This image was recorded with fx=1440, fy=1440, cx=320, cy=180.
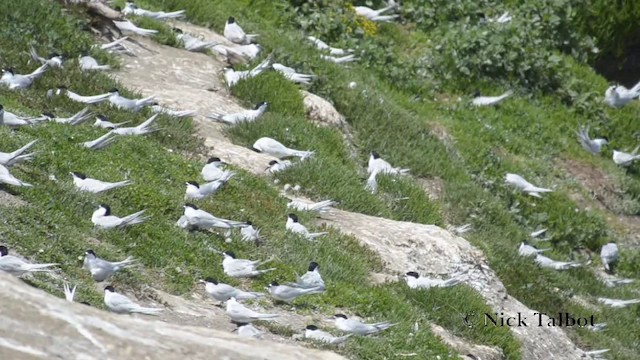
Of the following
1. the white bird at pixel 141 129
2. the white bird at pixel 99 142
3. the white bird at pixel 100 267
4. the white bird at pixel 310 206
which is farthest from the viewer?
the white bird at pixel 141 129

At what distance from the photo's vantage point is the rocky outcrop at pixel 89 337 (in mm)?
5234

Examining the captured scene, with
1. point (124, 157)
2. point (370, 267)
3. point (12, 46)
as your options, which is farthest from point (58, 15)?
point (370, 267)

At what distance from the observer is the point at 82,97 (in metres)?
14.6

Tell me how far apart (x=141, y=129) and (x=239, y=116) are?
177 cm

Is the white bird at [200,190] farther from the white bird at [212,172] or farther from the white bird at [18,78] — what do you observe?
the white bird at [18,78]

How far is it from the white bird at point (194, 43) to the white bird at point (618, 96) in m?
7.63

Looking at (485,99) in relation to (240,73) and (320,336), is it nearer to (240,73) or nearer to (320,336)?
(240,73)

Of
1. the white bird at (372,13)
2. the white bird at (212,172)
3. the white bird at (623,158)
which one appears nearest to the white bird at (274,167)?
the white bird at (212,172)

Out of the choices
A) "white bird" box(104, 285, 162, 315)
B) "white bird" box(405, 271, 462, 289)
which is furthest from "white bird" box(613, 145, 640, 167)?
"white bird" box(104, 285, 162, 315)

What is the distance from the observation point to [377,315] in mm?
11875

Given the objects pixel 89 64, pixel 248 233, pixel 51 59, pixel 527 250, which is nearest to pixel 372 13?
pixel 527 250

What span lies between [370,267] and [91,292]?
12.2 ft

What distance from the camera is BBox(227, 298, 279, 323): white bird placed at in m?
10.4

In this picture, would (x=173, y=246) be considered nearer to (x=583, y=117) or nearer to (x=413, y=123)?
(x=413, y=123)
